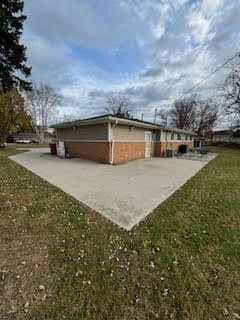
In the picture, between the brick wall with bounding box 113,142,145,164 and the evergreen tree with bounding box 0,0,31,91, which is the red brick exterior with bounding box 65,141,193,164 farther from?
the evergreen tree with bounding box 0,0,31,91

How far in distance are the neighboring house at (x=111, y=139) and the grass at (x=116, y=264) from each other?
6.57 meters

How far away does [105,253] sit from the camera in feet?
8.43

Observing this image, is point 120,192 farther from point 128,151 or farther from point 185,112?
point 185,112

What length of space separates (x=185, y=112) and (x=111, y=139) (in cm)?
3864

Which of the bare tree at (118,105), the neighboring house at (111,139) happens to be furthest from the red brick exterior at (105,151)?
the bare tree at (118,105)

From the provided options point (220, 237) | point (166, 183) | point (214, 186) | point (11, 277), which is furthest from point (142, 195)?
point (11, 277)

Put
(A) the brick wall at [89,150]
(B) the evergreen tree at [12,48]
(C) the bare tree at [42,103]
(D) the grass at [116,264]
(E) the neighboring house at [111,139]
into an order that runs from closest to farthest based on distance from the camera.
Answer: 1. (D) the grass at [116,264]
2. (B) the evergreen tree at [12,48]
3. (E) the neighboring house at [111,139]
4. (A) the brick wall at [89,150]
5. (C) the bare tree at [42,103]

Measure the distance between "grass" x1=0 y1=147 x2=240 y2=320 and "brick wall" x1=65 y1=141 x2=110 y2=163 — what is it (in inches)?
254

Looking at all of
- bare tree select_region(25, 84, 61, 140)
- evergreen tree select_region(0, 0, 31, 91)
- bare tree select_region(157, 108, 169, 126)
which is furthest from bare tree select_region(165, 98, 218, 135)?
evergreen tree select_region(0, 0, 31, 91)

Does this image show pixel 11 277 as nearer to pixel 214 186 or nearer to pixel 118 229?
pixel 118 229

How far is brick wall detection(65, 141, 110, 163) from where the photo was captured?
10422 millimetres

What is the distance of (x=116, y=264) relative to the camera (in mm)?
2363

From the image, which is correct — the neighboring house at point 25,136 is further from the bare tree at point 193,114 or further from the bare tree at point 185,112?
the bare tree at point 193,114

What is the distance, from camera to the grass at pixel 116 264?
1.76 meters
